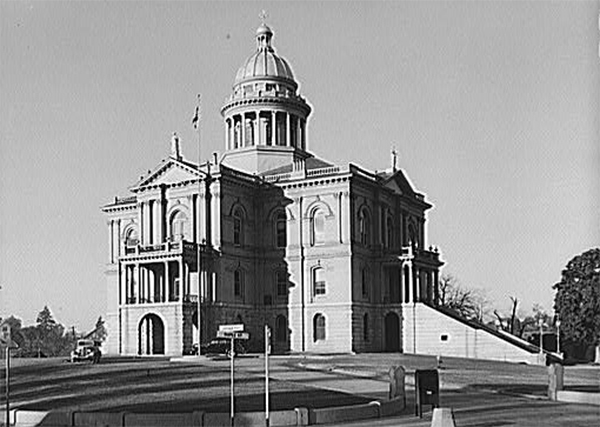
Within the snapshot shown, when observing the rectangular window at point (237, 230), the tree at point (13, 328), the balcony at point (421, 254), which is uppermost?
the rectangular window at point (237, 230)

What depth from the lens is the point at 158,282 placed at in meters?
73.4

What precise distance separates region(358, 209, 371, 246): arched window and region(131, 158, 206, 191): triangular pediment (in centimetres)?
1234

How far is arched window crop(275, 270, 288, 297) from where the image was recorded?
253 feet

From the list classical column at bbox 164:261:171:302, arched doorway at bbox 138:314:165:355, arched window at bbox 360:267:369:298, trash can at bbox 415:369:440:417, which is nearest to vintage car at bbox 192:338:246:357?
classical column at bbox 164:261:171:302

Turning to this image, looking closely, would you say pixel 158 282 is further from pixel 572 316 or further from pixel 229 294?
pixel 572 316

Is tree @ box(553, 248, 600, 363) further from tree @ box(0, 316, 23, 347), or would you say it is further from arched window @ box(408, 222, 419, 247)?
tree @ box(0, 316, 23, 347)

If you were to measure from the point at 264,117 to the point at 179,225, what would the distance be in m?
14.6

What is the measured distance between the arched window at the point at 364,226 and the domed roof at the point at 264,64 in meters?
16.2

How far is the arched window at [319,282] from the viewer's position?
75500 millimetres

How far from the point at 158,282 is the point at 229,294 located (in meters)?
5.24

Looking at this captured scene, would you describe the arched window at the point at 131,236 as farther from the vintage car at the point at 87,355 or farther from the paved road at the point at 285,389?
the paved road at the point at 285,389

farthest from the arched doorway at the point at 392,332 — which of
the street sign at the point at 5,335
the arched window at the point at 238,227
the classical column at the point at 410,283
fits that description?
the street sign at the point at 5,335

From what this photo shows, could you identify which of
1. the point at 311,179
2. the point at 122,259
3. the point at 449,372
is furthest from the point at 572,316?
the point at 122,259

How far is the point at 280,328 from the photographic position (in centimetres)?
7694
